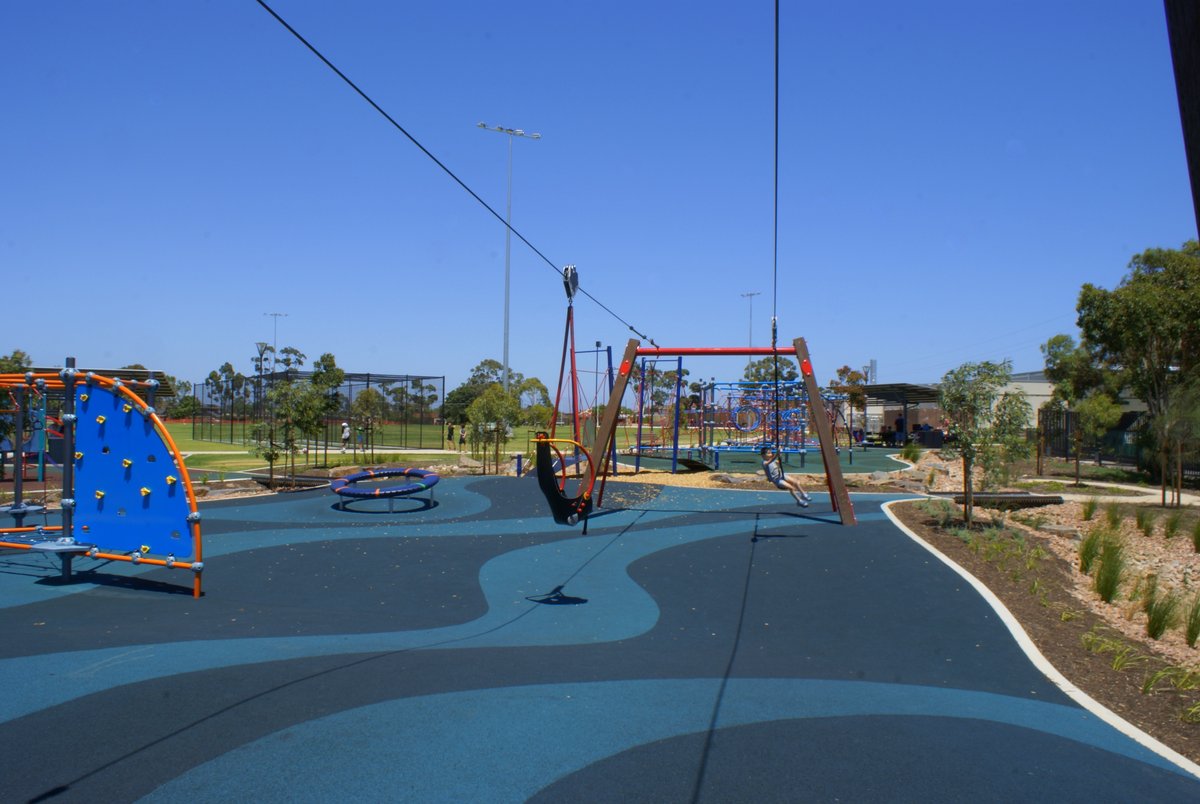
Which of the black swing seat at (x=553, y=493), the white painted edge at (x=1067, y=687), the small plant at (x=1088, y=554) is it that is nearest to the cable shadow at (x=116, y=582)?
the black swing seat at (x=553, y=493)

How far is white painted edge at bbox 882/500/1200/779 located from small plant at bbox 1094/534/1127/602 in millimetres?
1690

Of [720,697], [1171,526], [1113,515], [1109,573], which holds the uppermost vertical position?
[1113,515]

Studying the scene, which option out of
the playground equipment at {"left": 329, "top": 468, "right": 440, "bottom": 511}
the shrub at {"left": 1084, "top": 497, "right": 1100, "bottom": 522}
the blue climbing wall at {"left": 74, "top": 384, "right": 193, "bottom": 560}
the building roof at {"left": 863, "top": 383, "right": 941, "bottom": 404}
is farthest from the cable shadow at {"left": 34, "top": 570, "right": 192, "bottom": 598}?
the building roof at {"left": 863, "top": 383, "right": 941, "bottom": 404}

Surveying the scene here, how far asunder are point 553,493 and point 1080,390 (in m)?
32.3

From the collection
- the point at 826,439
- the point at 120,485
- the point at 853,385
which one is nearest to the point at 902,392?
the point at 853,385

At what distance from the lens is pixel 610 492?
18.7 metres

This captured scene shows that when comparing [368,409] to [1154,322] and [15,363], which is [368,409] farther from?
[1154,322]

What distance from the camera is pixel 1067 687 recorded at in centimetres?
654

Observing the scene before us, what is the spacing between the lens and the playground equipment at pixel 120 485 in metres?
9.29

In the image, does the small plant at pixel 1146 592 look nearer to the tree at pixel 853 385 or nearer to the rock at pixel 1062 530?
the rock at pixel 1062 530

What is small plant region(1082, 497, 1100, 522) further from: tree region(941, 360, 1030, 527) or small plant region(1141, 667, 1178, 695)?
small plant region(1141, 667, 1178, 695)

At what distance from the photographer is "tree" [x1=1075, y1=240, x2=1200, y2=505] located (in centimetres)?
2412

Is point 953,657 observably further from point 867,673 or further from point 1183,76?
point 1183,76

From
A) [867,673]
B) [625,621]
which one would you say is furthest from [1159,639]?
[625,621]
